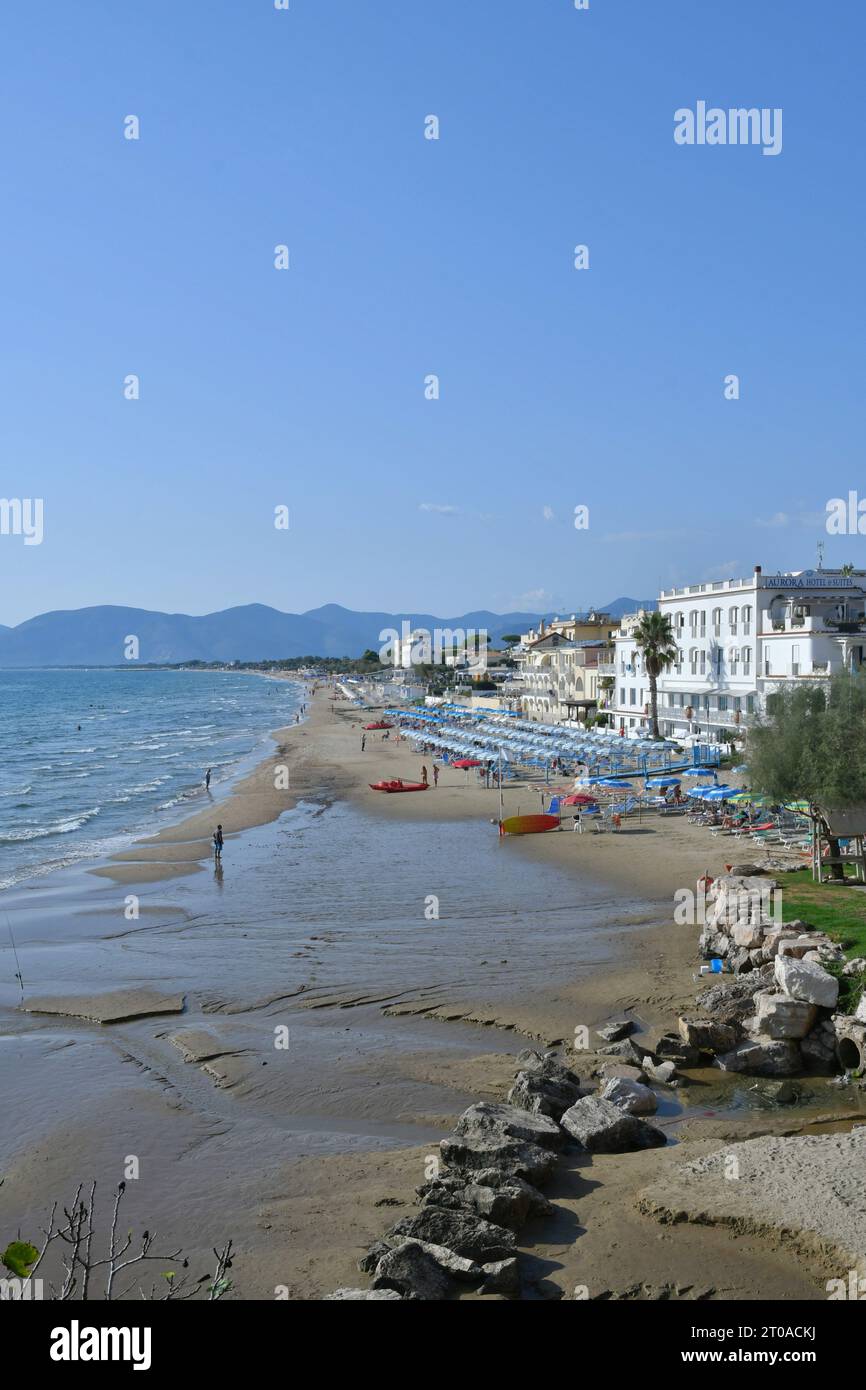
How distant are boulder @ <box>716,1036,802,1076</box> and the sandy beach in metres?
0.37

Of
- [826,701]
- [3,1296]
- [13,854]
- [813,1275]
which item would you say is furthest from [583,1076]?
[13,854]

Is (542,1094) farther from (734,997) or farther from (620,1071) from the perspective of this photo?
(734,997)

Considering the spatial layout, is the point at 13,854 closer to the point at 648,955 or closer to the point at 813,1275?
the point at 648,955

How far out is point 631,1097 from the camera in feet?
43.5

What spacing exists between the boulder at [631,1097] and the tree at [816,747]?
37.6 feet

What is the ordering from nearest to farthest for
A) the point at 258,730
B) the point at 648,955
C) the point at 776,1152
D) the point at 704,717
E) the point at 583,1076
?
the point at 776,1152 → the point at 583,1076 → the point at 648,955 → the point at 704,717 → the point at 258,730

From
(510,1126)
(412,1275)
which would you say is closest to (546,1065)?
(510,1126)

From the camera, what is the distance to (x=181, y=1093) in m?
14.7

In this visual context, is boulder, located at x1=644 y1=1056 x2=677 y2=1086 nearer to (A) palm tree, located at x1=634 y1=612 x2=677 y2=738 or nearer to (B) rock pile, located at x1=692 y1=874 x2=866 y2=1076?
(B) rock pile, located at x1=692 y1=874 x2=866 y2=1076

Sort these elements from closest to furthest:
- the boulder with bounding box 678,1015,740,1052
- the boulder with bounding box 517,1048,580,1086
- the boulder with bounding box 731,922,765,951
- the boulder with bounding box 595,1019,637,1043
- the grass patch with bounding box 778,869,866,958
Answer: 1. the boulder with bounding box 517,1048,580,1086
2. the boulder with bounding box 678,1015,740,1052
3. the boulder with bounding box 595,1019,637,1043
4. the grass patch with bounding box 778,869,866,958
5. the boulder with bounding box 731,922,765,951

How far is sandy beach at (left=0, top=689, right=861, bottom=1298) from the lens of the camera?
10359 millimetres

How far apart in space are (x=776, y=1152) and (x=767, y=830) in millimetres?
22275

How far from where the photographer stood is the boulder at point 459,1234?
9.66m

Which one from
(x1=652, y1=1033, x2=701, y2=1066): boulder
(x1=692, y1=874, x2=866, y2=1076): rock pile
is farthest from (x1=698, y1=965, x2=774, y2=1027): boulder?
(x1=652, y1=1033, x2=701, y2=1066): boulder
